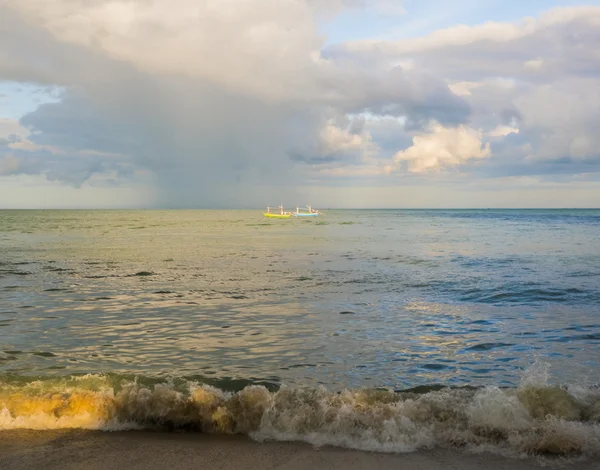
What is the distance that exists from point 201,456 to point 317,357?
461cm

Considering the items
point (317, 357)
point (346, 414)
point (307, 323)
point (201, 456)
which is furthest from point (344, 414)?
point (307, 323)

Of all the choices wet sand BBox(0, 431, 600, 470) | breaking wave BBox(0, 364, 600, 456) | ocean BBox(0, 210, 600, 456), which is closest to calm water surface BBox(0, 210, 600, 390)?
ocean BBox(0, 210, 600, 456)

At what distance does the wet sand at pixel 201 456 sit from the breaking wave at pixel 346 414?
26 cm

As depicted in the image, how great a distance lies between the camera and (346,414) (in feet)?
23.1

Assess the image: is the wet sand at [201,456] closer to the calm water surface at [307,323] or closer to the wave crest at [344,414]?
the wave crest at [344,414]

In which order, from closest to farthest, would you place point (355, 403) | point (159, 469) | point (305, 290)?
1. point (159, 469)
2. point (355, 403)
3. point (305, 290)

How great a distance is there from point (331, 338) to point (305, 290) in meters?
7.42

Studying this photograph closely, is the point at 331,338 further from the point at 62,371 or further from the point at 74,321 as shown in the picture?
the point at 74,321

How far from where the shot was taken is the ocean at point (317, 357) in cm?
696

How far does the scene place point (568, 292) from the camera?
18703 mm

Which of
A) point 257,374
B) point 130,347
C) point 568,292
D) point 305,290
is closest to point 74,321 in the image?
point 130,347

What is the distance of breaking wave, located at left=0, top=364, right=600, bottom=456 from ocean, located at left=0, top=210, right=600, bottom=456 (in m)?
0.02

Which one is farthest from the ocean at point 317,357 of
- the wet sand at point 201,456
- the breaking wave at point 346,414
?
the wet sand at point 201,456

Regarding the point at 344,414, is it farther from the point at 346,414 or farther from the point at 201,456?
the point at 201,456
